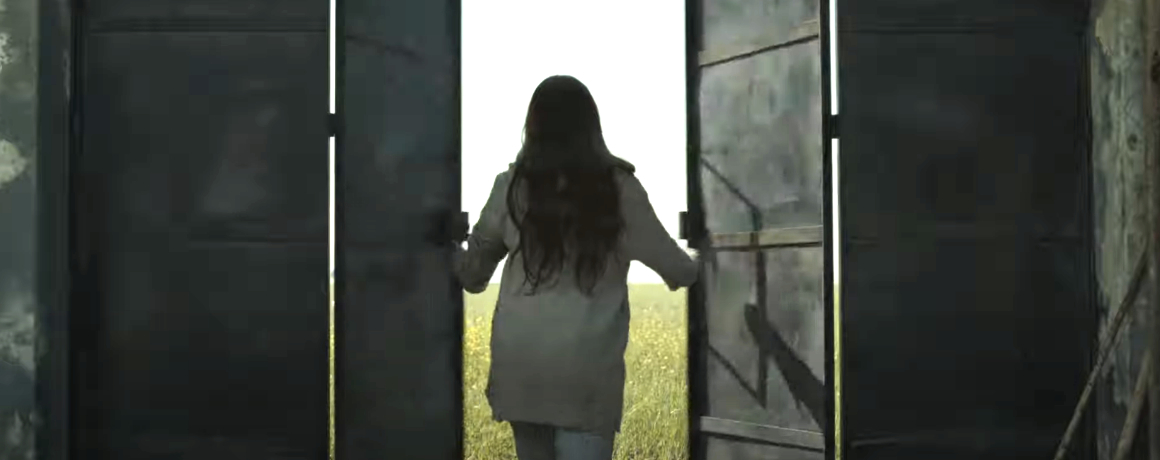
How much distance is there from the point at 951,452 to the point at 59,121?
3.04 metres

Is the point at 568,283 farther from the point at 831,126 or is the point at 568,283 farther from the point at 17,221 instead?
the point at 17,221

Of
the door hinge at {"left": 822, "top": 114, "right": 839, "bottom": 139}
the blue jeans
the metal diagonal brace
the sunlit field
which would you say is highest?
the door hinge at {"left": 822, "top": 114, "right": 839, "bottom": 139}

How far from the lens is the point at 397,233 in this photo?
465 cm

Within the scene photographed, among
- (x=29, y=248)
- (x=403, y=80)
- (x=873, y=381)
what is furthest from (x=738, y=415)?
(x=29, y=248)

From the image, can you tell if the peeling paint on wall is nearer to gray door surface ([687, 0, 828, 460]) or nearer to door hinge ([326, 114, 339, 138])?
door hinge ([326, 114, 339, 138])

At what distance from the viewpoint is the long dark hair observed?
11.0 feet

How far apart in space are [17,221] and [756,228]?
8.15 ft

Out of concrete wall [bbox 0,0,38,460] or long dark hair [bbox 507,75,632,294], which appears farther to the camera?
concrete wall [bbox 0,0,38,460]

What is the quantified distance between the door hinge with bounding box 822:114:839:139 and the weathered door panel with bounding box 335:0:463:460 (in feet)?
4.07

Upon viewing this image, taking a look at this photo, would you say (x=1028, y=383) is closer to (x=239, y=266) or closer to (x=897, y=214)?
(x=897, y=214)

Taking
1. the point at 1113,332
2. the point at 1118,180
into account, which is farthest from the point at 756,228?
the point at 1113,332

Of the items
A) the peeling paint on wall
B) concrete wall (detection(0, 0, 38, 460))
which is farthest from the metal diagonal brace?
the peeling paint on wall

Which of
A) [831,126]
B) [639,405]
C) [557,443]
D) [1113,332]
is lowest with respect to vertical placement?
[639,405]

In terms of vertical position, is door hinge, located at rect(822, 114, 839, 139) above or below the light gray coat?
above
